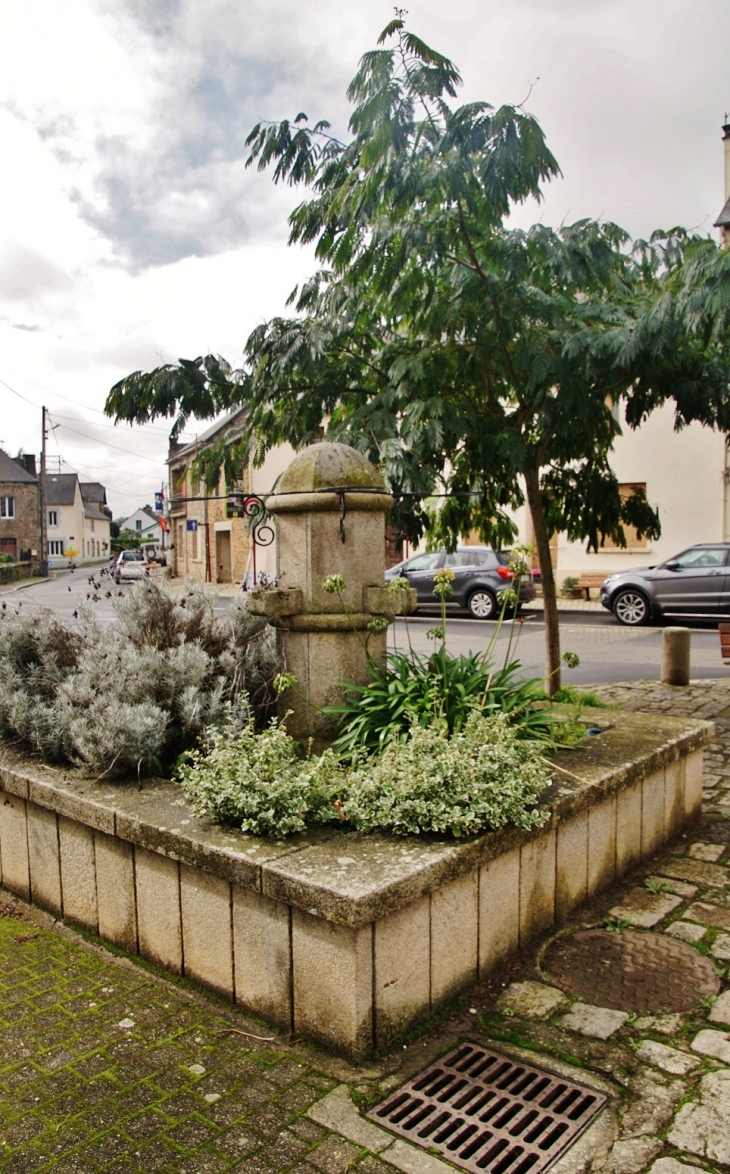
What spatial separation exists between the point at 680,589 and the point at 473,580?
13.4 ft

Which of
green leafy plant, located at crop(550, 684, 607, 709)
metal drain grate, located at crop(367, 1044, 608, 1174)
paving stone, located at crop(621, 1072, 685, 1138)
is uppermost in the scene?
green leafy plant, located at crop(550, 684, 607, 709)

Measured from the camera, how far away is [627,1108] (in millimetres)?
2408

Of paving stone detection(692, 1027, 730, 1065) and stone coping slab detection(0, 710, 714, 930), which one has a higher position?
stone coping slab detection(0, 710, 714, 930)

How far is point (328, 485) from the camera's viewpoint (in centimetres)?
441

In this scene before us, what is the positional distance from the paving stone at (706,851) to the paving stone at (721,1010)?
1393 millimetres

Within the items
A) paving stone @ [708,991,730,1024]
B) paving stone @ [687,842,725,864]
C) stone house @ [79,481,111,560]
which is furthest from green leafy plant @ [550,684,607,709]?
stone house @ [79,481,111,560]

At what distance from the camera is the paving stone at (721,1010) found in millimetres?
2848

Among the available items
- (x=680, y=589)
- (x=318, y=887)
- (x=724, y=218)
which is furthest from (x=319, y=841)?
(x=724, y=218)

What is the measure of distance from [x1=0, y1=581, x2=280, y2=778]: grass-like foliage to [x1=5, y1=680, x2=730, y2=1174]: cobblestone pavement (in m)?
0.86

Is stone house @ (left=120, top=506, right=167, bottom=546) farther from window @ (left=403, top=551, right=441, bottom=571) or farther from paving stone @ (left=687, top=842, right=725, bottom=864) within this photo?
paving stone @ (left=687, top=842, right=725, bottom=864)

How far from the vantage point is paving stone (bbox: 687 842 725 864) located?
435 cm

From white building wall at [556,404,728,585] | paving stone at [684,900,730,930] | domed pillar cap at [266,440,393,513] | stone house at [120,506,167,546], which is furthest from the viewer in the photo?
stone house at [120,506,167,546]

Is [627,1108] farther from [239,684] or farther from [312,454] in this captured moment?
[312,454]

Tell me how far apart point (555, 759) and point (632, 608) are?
510 inches
